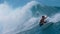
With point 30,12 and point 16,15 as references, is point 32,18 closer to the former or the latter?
point 30,12

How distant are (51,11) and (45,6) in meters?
0.08

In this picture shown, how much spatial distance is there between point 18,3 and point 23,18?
16 centimetres

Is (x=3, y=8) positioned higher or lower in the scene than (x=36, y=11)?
higher

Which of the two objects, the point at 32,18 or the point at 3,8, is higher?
the point at 3,8

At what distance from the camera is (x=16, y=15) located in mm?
1372

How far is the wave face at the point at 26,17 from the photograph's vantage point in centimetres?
130

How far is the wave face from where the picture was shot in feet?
4.26

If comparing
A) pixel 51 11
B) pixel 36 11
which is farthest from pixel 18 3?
pixel 51 11

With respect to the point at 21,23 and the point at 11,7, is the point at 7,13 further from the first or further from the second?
the point at 21,23

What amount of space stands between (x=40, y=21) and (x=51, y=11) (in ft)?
0.45

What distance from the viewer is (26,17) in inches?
53.3

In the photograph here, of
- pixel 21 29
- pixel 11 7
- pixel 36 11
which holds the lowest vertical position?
pixel 21 29

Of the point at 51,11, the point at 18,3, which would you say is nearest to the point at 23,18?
the point at 18,3

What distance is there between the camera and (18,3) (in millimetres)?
1384
